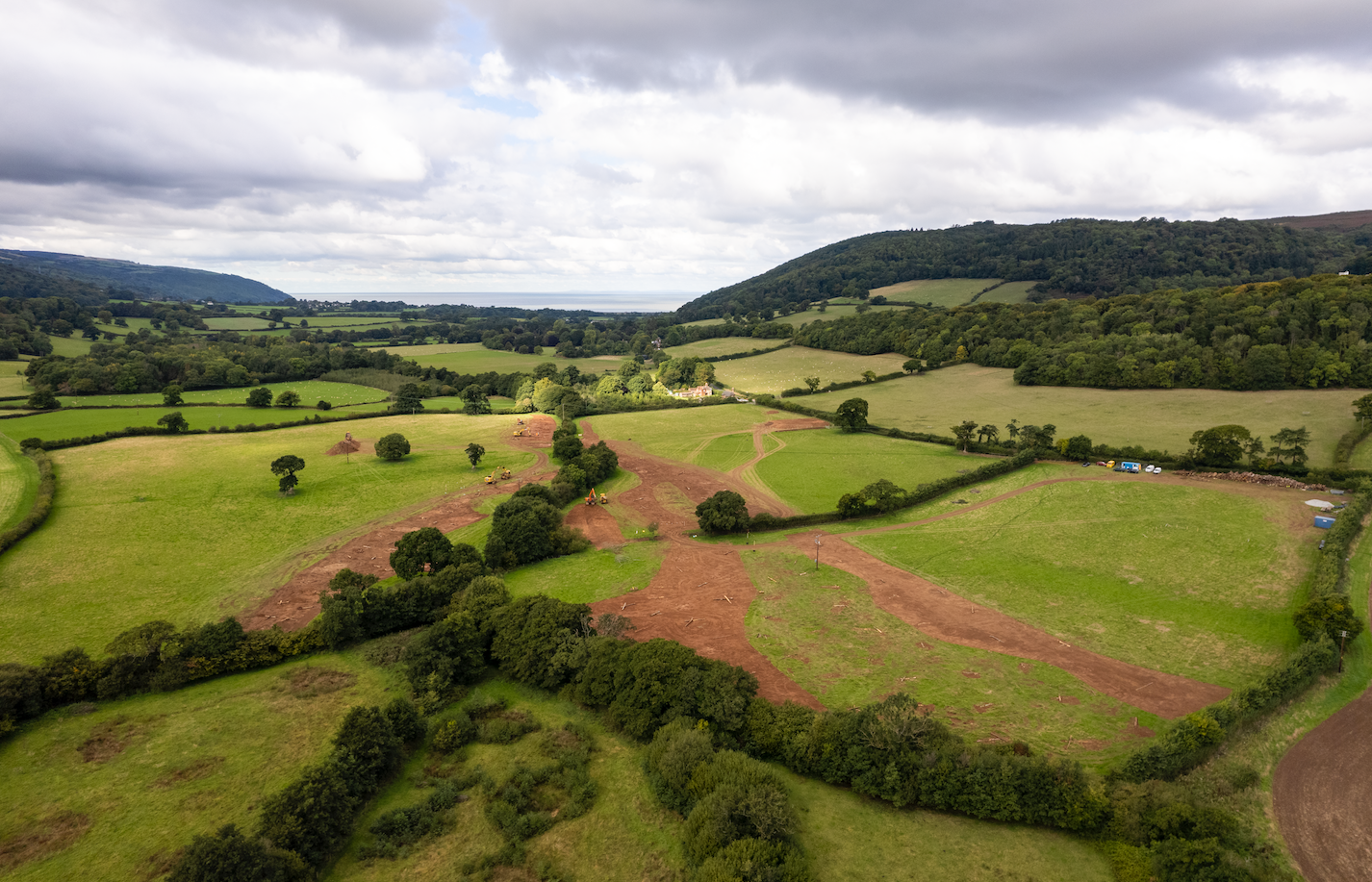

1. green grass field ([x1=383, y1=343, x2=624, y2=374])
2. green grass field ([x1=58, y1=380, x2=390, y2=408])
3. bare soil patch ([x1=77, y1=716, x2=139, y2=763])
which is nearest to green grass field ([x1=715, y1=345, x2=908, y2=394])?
green grass field ([x1=383, y1=343, x2=624, y2=374])

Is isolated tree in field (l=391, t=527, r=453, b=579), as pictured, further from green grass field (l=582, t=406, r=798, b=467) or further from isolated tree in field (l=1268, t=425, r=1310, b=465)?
isolated tree in field (l=1268, t=425, r=1310, b=465)

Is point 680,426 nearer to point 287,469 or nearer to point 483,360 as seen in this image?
point 287,469

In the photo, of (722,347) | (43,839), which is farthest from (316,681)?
(722,347)

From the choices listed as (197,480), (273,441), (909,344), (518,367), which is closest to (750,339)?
(909,344)

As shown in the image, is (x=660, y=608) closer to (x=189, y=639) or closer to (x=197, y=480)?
(x=189, y=639)

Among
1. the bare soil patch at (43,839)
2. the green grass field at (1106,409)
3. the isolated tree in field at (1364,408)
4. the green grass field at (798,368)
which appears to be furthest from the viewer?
the green grass field at (798,368)

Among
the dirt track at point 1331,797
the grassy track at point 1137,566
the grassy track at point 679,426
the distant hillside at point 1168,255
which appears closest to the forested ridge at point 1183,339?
the grassy track at point 1137,566

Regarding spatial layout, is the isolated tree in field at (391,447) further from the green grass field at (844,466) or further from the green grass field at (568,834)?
the green grass field at (568,834)
